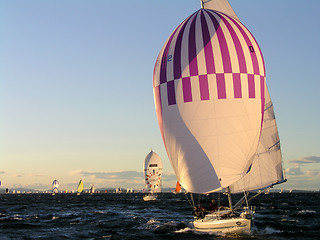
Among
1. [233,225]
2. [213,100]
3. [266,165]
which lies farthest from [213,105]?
[266,165]

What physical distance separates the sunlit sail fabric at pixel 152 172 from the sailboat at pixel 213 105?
58755mm

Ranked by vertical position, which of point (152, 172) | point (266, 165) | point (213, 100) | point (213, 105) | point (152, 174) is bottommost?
point (266, 165)

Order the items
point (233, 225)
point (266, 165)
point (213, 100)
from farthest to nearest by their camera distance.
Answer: point (266, 165) < point (233, 225) < point (213, 100)

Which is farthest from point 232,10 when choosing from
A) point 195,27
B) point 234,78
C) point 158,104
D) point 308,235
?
point 308,235

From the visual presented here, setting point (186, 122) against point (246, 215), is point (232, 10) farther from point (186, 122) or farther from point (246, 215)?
point (246, 215)

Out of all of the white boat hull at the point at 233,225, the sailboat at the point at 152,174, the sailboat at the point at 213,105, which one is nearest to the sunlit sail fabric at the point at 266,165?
the sailboat at the point at 213,105

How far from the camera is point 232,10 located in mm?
23375

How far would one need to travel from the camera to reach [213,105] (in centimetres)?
1881

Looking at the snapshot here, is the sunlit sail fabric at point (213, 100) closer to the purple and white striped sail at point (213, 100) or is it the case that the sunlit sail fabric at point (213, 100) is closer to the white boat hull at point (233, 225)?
the purple and white striped sail at point (213, 100)

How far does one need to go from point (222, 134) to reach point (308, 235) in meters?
11.9

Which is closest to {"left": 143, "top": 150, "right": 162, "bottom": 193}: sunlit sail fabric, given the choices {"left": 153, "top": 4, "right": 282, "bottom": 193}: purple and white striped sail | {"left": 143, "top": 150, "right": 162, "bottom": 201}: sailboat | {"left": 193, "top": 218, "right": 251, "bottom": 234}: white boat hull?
{"left": 143, "top": 150, "right": 162, "bottom": 201}: sailboat

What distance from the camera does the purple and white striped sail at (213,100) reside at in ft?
61.8

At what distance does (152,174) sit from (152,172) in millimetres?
516

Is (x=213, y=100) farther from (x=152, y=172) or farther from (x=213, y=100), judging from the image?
(x=152, y=172)
